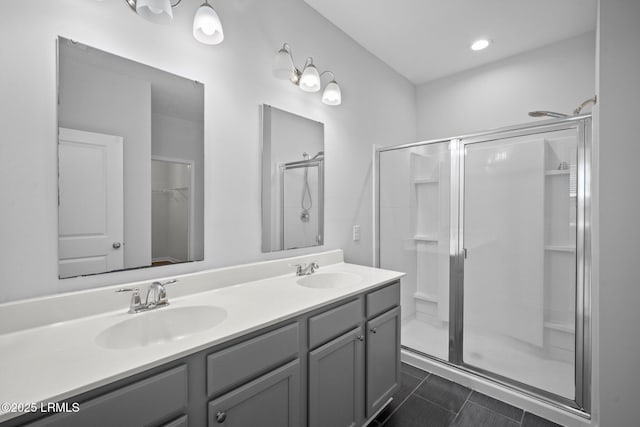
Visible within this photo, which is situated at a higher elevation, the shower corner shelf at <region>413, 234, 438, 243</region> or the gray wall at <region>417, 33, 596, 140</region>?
the gray wall at <region>417, 33, 596, 140</region>

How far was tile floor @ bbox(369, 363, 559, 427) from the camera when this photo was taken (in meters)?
1.68

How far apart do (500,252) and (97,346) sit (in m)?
2.40

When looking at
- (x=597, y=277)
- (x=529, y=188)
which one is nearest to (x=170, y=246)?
(x=597, y=277)

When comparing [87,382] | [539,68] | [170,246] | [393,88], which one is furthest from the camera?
[393,88]

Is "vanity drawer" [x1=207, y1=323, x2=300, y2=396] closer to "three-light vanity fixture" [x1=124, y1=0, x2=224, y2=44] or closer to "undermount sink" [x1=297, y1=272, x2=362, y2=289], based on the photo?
"undermount sink" [x1=297, y1=272, x2=362, y2=289]

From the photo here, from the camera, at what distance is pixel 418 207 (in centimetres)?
245

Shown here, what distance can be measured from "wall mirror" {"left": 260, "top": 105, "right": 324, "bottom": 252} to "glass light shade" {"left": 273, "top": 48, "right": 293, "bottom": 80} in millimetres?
220

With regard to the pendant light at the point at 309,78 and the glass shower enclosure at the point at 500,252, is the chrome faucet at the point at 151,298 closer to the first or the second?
the pendant light at the point at 309,78

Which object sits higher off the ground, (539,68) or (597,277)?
(539,68)

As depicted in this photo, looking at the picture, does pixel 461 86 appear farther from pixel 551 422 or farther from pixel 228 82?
pixel 551 422

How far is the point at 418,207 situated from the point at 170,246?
195cm

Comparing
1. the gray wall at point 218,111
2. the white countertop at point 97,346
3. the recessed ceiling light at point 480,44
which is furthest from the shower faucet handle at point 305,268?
the recessed ceiling light at point 480,44

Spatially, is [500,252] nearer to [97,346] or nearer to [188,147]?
[188,147]

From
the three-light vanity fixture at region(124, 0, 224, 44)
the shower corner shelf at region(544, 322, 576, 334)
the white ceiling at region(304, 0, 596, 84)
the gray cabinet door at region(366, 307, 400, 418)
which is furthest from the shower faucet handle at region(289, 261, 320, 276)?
the white ceiling at region(304, 0, 596, 84)
